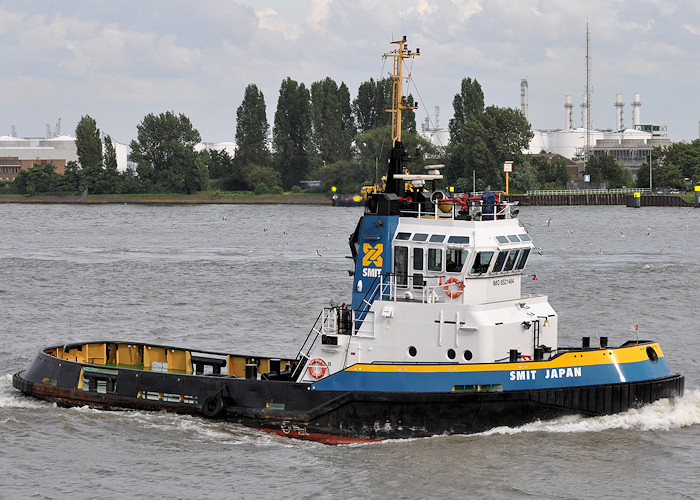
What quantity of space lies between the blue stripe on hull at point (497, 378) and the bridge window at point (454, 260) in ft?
5.31

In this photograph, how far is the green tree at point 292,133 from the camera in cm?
9769

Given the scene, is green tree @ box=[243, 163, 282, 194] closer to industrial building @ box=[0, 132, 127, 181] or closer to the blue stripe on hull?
industrial building @ box=[0, 132, 127, 181]

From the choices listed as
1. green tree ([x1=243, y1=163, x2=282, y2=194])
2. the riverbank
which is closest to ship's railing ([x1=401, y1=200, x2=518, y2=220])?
the riverbank

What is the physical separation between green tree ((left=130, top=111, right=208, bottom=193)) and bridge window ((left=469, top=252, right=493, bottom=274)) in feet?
281

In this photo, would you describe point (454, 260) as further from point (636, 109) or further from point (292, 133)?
point (636, 109)

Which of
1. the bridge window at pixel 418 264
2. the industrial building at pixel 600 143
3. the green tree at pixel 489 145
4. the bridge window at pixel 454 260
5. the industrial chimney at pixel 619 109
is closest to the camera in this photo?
the bridge window at pixel 454 260

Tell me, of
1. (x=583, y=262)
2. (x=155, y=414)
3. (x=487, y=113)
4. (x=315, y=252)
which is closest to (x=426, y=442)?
(x=155, y=414)

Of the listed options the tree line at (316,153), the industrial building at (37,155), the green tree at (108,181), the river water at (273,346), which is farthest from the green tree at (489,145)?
the industrial building at (37,155)

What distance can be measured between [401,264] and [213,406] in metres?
3.86

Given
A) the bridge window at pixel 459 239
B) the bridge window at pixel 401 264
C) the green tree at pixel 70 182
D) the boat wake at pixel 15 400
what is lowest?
the boat wake at pixel 15 400

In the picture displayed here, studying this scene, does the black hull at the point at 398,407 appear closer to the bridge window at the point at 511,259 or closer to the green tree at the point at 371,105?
the bridge window at the point at 511,259

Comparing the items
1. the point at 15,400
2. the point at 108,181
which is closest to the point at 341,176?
the point at 108,181

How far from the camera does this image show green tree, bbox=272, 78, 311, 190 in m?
97.7

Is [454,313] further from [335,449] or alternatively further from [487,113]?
[487,113]
